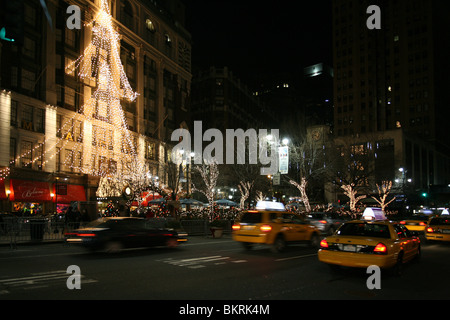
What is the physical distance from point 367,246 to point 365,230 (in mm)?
1318

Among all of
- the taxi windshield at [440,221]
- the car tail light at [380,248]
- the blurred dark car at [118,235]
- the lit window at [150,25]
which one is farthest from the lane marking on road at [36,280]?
the lit window at [150,25]

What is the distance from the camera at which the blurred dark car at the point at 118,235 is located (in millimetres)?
13289

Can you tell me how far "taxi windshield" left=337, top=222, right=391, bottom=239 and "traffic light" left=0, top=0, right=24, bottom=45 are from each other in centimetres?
892

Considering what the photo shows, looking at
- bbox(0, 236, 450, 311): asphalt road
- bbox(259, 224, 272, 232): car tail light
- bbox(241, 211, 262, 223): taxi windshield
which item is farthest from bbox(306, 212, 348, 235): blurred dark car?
bbox(0, 236, 450, 311): asphalt road

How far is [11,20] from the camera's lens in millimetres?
6406

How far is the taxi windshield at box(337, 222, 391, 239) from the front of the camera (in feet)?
33.2

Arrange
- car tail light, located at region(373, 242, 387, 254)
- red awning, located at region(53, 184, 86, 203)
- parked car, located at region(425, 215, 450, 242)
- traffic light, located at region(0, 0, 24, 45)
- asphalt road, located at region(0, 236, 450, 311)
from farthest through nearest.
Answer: red awning, located at region(53, 184, 86, 203) < parked car, located at region(425, 215, 450, 242) < car tail light, located at region(373, 242, 387, 254) < asphalt road, located at region(0, 236, 450, 311) < traffic light, located at region(0, 0, 24, 45)

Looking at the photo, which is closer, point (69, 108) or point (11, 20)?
point (11, 20)

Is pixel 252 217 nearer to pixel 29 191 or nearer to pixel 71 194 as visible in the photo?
pixel 29 191

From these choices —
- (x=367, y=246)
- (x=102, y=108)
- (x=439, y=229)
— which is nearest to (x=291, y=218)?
(x=367, y=246)

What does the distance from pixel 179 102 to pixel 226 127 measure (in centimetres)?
2235

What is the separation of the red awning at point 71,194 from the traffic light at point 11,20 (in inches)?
1156

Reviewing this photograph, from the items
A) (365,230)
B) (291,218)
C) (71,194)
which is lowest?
(291,218)

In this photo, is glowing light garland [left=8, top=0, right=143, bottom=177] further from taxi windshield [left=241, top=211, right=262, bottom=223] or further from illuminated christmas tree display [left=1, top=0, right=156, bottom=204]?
taxi windshield [left=241, top=211, right=262, bottom=223]
